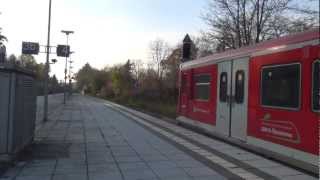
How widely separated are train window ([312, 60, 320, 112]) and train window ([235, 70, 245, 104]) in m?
3.79

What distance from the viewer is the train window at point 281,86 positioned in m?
9.95

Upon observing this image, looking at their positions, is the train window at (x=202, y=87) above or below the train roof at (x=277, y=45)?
below

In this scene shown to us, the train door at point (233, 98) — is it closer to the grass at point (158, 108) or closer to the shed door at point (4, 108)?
the shed door at point (4, 108)

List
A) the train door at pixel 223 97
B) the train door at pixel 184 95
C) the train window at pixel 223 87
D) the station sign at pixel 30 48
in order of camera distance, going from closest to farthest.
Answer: the train door at pixel 223 97 < the train window at pixel 223 87 < the train door at pixel 184 95 < the station sign at pixel 30 48

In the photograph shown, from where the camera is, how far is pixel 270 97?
11.2 metres

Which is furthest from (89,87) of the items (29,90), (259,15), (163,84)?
(29,90)

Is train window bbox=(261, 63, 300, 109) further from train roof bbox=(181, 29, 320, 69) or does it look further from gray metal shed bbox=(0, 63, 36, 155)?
gray metal shed bbox=(0, 63, 36, 155)

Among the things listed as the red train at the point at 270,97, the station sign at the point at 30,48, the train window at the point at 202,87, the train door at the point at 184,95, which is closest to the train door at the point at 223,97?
the red train at the point at 270,97

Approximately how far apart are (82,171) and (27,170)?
1107 mm

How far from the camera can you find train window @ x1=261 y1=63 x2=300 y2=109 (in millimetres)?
9953

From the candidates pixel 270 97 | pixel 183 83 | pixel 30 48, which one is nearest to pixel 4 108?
pixel 270 97

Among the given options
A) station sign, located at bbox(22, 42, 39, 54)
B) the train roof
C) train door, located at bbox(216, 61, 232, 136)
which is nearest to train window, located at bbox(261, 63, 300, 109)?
the train roof

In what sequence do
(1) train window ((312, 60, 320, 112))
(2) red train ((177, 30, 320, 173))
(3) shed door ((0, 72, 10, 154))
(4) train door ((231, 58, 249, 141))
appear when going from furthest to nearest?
(4) train door ((231, 58, 249, 141))
(3) shed door ((0, 72, 10, 154))
(2) red train ((177, 30, 320, 173))
(1) train window ((312, 60, 320, 112))

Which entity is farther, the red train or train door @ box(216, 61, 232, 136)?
train door @ box(216, 61, 232, 136)
